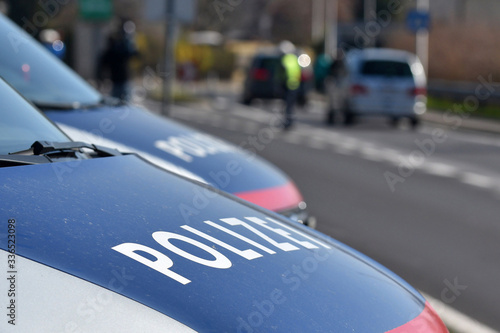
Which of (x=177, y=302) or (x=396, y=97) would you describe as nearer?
(x=177, y=302)

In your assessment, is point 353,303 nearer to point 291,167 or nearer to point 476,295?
point 476,295

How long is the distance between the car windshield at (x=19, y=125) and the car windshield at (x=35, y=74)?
1.99m

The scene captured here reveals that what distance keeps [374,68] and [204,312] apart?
20.8 meters

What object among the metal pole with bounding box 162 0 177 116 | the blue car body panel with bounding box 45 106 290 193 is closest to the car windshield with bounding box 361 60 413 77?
the metal pole with bounding box 162 0 177 116

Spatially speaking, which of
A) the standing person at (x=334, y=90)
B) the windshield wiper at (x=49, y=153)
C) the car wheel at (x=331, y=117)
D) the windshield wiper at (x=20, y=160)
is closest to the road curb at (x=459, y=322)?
the windshield wiper at (x=49, y=153)

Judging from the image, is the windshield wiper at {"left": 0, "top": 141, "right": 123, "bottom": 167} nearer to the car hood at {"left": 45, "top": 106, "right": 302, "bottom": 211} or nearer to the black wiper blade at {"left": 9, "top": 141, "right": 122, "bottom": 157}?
Result: the black wiper blade at {"left": 9, "top": 141, "right": 122, "bottom": 157}

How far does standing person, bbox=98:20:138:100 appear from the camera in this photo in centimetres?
1365

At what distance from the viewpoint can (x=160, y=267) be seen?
2.03m

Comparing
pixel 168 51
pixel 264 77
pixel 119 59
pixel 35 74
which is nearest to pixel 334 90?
pixel 264 77

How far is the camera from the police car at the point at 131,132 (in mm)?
4516

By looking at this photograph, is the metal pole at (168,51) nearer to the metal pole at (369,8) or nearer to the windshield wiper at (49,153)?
the windshield wiper at (49,153)

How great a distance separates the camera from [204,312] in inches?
75.9

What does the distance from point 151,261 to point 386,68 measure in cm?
2068

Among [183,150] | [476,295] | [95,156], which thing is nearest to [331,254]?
[95,156]
